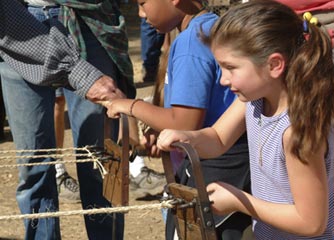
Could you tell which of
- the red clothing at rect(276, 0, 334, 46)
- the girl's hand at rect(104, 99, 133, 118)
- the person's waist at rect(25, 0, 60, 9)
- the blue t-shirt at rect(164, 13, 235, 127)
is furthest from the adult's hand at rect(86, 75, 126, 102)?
the red clothing at rect(276, 0, 334, 46)

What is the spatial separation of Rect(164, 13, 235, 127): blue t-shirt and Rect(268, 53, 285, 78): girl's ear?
1.70 feet

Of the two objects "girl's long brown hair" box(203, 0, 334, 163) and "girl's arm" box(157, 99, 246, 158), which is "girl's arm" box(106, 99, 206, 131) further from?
"girl's long brown hair" box(203, 0, 334, 163)

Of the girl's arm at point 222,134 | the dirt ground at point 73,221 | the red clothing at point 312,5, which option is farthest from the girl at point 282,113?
the dirt ground at point 73,221

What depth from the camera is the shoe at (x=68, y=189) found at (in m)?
5.02

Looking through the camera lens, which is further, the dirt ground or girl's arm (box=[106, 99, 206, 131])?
the dirt ground

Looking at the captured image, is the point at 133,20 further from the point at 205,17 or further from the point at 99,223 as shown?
the point at 205,17

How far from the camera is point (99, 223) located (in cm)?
366

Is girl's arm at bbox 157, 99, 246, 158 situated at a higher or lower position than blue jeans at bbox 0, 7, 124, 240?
higher

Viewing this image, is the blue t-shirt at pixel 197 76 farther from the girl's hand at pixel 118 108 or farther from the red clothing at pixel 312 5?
the red clothing at pixel 312 5

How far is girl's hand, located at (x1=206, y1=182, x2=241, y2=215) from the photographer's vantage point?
6.81 feet

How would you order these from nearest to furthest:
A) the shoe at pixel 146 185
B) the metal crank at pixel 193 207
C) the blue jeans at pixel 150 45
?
1. the metal crank at pixel 193 207
2. the shoe at pixel 146 185
3. the blue jeans at pixel 150 45

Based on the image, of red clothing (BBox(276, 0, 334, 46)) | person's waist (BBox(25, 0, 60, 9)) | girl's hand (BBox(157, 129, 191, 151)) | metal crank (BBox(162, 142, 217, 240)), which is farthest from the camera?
person's waist (BBox(25, 0, 60, 9))

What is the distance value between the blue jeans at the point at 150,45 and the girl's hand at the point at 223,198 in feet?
20.9

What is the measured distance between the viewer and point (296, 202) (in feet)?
6.78
